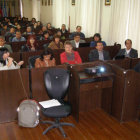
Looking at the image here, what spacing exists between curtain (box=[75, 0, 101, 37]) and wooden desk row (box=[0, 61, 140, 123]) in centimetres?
430

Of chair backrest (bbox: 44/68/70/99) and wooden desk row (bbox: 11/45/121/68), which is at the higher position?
wooden desk row (bbox: 11/45/121/68)

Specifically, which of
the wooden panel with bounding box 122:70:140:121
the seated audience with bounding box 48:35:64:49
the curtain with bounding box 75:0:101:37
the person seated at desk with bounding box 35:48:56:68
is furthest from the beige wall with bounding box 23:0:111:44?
the wooden panel with bounding box 122:70:140:121

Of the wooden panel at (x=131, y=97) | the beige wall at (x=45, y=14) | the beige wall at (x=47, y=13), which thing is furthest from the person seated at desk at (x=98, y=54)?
the beige wall at (x=45, y=14)

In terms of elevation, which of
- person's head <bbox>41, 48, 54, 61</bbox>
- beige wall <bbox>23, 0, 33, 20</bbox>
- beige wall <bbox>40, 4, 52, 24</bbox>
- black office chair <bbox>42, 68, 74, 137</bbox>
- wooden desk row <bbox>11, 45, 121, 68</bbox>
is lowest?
black office chair <bbox>42, 68, 74, 137</bbox>

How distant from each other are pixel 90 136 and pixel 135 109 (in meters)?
0.98

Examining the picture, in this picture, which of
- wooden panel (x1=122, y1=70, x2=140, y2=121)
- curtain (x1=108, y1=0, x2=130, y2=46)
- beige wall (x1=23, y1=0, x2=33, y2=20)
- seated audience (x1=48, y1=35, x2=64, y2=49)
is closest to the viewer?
wooden panel (x1=122, y1=70, x2=140, y2=121)

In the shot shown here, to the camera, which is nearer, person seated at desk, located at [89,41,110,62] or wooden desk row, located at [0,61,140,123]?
wooden desk row, located at [0,61,140,123]

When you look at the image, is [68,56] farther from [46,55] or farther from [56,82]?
[56,82]

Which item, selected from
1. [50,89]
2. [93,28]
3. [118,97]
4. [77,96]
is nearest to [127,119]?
[118,97]

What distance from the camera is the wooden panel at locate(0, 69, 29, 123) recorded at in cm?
323

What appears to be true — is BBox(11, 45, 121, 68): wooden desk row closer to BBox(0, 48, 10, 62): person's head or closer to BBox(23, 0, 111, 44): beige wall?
BBox(0, 48, 10, 62): person's head

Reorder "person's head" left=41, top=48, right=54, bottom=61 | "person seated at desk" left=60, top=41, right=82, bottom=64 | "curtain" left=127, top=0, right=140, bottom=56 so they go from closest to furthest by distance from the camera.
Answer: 1. "person's head" left=41, top=48, right=54, bottom=61
2. "person seated at desk" left=60, top=41, right=82, bottom=64
3. "curtain" left=127, top=0, right=140, bottom=56

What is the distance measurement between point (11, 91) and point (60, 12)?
8.35 m

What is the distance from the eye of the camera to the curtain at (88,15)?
24.8 ft
